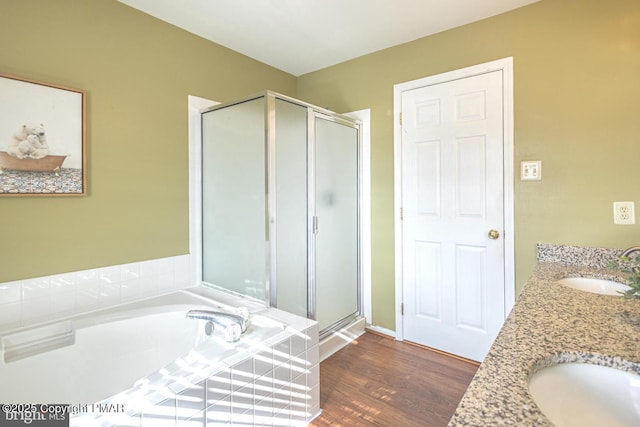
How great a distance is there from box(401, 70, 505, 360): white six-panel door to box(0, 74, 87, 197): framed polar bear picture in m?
2.24

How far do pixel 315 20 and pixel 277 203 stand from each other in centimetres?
134

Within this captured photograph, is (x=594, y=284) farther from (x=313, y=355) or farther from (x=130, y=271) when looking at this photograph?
(x=130, y=271)

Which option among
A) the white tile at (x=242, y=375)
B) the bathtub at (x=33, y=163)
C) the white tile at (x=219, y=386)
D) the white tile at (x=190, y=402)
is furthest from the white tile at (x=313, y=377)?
the bathtub at (x=33, y=163)

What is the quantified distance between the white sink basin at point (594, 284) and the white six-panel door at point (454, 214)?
0.55 meters

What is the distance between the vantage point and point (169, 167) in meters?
2.24

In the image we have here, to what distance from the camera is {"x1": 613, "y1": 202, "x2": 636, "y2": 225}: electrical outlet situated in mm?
1803

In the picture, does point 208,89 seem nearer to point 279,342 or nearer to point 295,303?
point 295,303

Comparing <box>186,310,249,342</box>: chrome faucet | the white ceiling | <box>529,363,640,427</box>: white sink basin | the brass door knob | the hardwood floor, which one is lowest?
the hardwood floor

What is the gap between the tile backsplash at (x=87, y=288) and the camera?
166cm

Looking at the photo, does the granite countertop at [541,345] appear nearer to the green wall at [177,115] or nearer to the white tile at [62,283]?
the green wall at [177,115]

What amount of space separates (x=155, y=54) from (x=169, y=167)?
0.77m

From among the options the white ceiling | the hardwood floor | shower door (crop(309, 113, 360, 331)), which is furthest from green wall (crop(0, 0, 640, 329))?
shower door (crop(309, 113, 360, 331))

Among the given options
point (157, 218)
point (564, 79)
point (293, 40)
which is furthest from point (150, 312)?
point (564, 79)

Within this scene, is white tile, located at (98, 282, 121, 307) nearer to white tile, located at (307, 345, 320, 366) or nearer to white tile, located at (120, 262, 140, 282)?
white tile, located at (120, 262, 140, 282)
